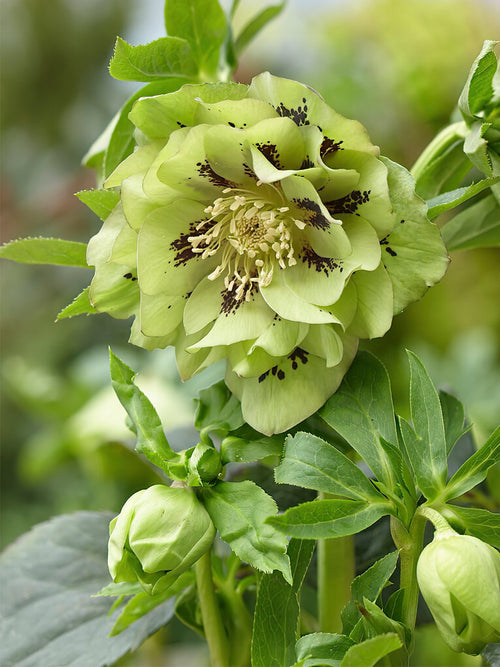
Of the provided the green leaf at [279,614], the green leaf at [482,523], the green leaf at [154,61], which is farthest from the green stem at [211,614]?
the green leaf at [154,61]

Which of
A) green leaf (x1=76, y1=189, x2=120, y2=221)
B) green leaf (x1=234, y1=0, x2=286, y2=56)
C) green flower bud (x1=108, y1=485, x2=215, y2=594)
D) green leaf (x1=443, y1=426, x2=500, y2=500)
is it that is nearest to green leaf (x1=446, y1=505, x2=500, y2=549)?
green leaf (x1=443, y1=426, x2=500, y2=500)

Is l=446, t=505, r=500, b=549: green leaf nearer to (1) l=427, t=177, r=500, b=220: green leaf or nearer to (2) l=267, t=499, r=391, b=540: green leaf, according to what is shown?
(2) l=267, t=499, r=391, b=540: green leaf

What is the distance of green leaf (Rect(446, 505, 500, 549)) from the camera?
299mm

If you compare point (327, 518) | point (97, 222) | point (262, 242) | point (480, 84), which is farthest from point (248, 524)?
point (97, 222)

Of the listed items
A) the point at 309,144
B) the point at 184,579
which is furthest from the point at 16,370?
the point at 309,144

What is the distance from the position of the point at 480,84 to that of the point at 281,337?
0.16m

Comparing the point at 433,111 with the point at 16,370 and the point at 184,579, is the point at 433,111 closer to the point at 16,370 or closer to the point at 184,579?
the point at 16,370

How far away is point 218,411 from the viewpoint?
0.37m

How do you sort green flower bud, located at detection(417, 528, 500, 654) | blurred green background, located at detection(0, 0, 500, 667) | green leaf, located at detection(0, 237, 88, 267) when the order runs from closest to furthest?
green flower bud, located at detection(417, 528, 500, 654) → green leaf, located at detection(0, 237, 88, 267) → blurred green background, located at detection(0, 0, 500, 667)

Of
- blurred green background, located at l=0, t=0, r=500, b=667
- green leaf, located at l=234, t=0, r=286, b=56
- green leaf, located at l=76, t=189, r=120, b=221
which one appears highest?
green leaf, located at l=234, t=0, r=286, b=56

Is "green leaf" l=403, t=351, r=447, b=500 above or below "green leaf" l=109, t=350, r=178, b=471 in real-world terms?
below

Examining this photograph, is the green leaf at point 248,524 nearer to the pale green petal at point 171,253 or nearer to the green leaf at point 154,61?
the pale green petal at point 171,253

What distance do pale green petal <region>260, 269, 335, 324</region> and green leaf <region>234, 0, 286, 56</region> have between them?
0.67ft

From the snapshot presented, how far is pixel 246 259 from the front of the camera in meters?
0.35
